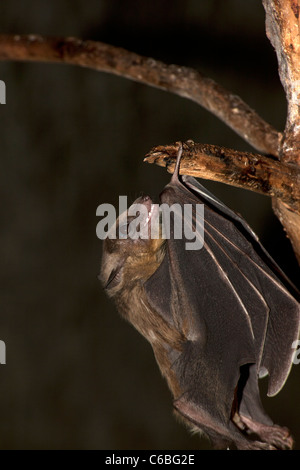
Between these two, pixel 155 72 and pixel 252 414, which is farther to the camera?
pixel 155 72

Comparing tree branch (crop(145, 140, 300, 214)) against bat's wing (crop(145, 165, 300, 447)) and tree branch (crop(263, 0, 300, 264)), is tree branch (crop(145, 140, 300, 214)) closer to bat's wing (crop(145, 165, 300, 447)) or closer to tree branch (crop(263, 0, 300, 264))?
tree branch (crop(263, 0, 300, 264))

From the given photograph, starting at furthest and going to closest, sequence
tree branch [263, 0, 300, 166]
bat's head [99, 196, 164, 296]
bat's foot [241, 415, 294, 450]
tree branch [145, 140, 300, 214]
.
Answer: bat's head [99, 196, 164, 296]
bat's foot [241, 415, 294, 450]
tree branch [263, 0, 300, 166]
tree branch [145, 140, 300, 214]

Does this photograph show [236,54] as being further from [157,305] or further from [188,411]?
[188,411]

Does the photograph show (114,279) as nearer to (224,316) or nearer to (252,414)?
(224,316)

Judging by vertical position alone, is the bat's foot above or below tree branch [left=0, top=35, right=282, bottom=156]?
below

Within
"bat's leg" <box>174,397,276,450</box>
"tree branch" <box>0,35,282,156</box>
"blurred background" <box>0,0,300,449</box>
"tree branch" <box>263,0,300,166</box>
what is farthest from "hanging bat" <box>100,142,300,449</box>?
"blurred background" <box>0,0,300,449</box>

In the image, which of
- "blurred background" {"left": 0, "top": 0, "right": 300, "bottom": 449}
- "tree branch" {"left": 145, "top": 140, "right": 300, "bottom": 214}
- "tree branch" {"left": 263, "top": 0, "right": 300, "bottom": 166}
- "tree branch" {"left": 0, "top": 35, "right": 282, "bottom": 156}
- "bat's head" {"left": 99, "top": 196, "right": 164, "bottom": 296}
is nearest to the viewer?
"tree branch" {"left": 145, "top": 140, "right": 300, "bottom": 214}

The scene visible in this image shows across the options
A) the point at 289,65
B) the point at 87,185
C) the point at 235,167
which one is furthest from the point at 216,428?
the point at 87,185

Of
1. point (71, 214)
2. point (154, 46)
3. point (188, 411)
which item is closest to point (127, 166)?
point (71, 214)
